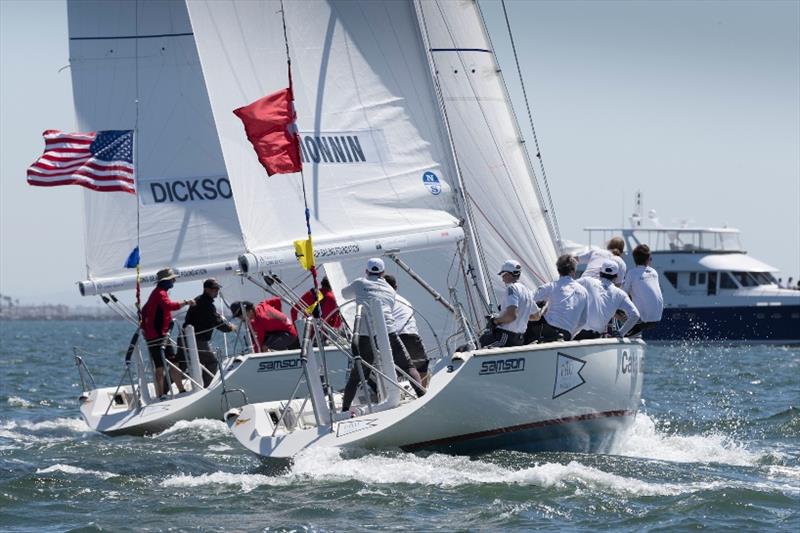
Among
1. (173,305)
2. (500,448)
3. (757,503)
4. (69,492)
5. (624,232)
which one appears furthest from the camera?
(624,232)

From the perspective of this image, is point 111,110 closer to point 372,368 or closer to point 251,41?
point 251,41

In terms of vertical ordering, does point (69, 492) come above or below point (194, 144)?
below

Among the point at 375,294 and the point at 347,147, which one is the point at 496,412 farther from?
the point at 347,147

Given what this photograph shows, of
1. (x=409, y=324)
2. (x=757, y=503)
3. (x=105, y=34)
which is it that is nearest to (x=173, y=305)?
(x=409, y=324)

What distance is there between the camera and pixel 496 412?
40.1 feet

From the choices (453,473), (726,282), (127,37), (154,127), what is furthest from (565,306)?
(726,282)

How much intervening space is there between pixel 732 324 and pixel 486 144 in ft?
125

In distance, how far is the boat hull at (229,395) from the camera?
55.3 ft

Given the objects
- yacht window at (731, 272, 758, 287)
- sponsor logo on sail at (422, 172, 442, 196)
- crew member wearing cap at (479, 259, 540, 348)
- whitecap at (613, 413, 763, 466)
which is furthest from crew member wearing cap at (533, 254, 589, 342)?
yacht window at (731, 272, 758, 287)

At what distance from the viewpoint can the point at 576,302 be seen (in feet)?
42.5

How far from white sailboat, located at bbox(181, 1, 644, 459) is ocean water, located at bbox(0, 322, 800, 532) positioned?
0.45 metres

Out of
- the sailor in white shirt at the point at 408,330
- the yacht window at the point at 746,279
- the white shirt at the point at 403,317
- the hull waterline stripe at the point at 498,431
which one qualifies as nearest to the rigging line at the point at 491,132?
the sailor in white shirt at the point at 408,330

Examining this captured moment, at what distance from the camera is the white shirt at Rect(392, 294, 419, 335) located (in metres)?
12.7

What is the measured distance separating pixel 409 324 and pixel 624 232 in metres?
43.1
